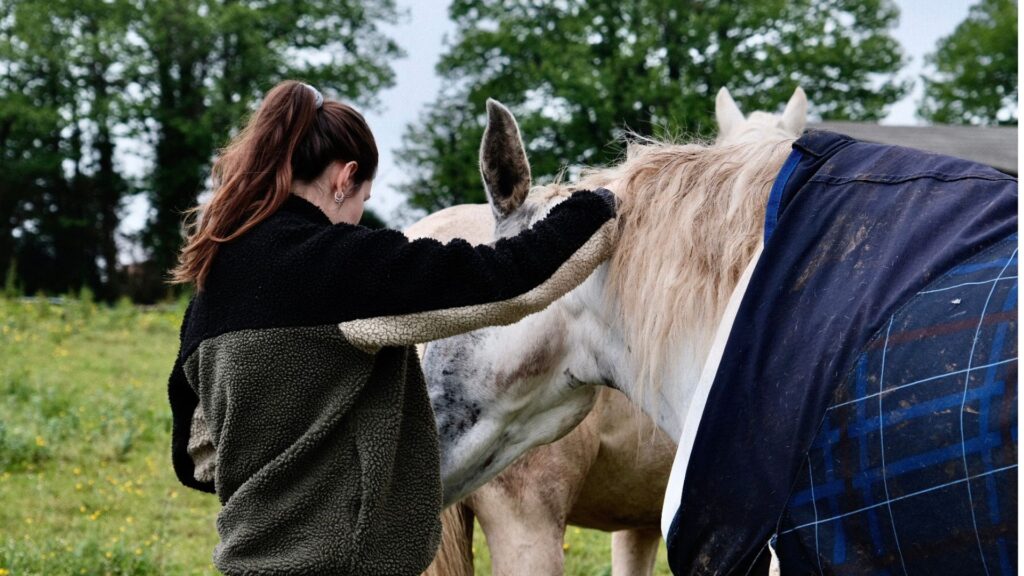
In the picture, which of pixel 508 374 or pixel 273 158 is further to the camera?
pixel 508 374

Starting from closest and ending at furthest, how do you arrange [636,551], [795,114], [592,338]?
1. [592,338]
2. [636,551]
3. [795,114]

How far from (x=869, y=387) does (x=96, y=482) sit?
5.09 meters

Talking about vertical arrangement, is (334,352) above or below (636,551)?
above

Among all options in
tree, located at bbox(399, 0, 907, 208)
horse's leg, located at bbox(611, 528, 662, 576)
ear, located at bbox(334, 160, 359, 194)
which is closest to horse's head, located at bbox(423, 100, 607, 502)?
ear, located at bbox(334, 160, 359, 194)

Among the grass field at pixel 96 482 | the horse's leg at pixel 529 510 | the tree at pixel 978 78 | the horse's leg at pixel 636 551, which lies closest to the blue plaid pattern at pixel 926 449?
the horse's leg at pixel 529 510

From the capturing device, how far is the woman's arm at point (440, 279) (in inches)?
66.8

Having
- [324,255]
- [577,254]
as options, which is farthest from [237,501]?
[577,254]

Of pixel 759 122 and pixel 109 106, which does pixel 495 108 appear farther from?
pixel 109 106

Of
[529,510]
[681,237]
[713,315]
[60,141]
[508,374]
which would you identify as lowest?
[60,141]

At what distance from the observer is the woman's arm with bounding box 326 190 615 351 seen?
1.70 meters

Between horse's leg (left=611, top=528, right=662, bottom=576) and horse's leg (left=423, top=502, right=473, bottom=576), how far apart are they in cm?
87

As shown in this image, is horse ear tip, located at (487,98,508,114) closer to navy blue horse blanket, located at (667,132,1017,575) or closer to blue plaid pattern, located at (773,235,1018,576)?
navy blue horse blanket, located at (667,132,1017,575)

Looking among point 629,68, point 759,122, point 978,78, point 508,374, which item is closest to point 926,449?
point 508,374

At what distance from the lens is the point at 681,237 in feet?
5.74
